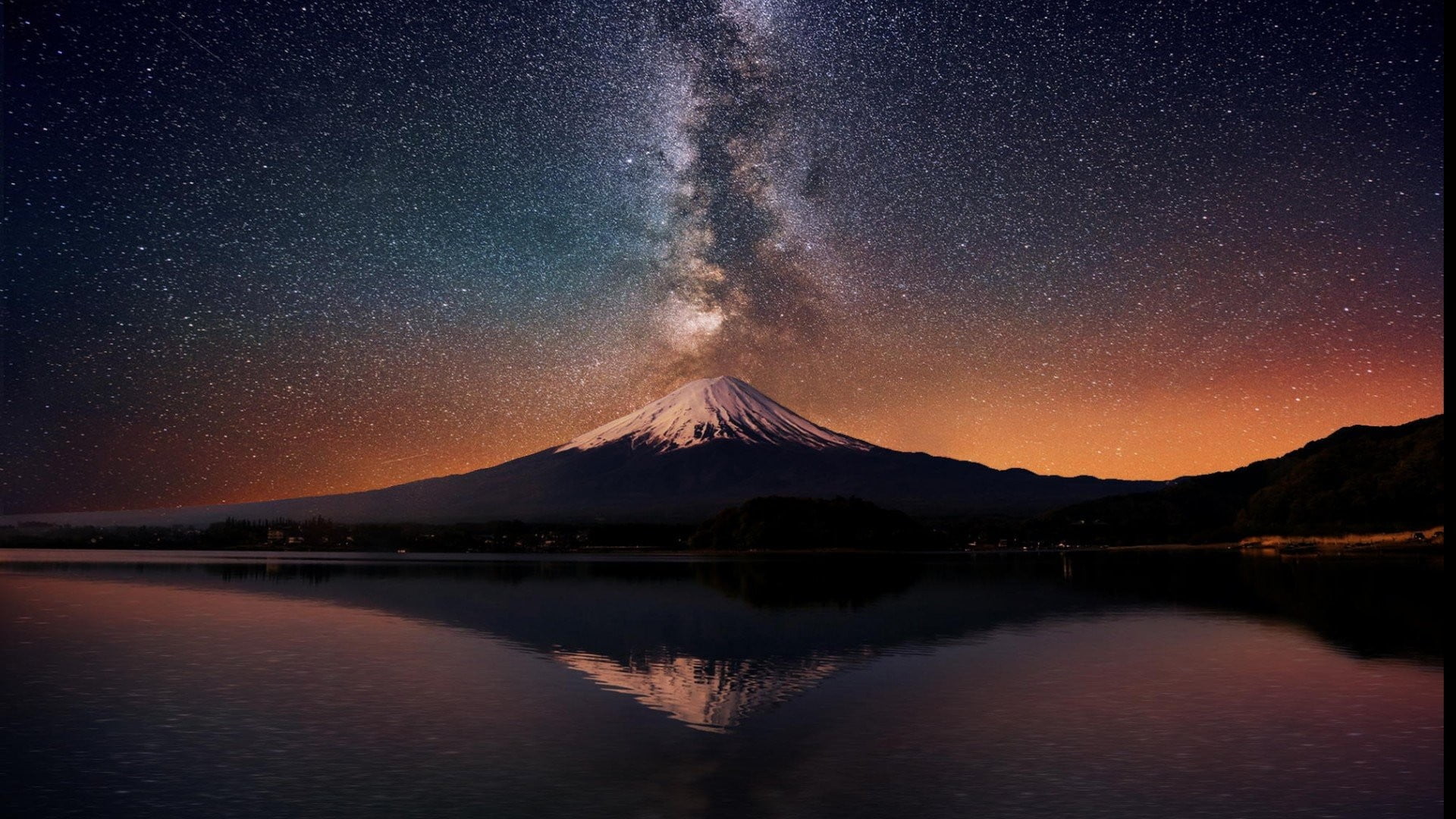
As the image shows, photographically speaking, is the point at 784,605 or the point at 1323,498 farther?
the point at 1323,498

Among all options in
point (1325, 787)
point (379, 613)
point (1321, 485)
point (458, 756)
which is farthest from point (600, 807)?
point (1321, 485)

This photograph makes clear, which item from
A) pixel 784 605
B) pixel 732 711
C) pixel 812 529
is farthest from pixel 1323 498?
pixel 732 711

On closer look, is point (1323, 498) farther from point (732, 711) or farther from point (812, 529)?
point (732, 711)

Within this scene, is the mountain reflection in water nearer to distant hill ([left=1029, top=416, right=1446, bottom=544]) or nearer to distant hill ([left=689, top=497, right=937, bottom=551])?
distant hill ([left=1029, top=416, right=1446, bottom=544])

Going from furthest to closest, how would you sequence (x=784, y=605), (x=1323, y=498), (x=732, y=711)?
(x=1323, y=498) → (x=784, y=605) → (x=732, y=711)

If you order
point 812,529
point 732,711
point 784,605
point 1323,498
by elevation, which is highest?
point 1323,498

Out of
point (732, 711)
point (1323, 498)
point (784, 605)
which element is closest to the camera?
point (732, 711)
